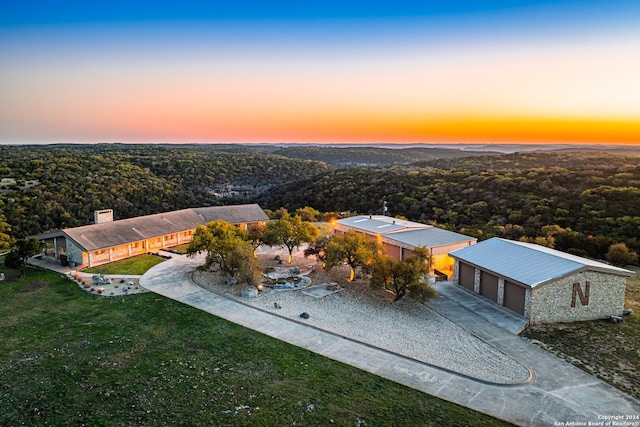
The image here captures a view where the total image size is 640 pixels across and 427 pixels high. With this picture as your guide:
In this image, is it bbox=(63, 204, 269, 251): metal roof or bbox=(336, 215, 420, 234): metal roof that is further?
bbox=(336, 215, 420, 234): metal roof

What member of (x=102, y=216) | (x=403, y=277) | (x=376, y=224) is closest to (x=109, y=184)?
(x=102, y=216)

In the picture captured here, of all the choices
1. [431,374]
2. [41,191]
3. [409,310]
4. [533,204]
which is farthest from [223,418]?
[41,191]

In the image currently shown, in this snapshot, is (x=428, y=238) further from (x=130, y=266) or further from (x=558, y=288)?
(x=130, y=266)

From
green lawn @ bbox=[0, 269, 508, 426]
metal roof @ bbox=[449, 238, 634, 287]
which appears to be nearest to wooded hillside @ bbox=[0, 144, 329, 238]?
green lawn @ bbox=[0, 269, 508, 426]

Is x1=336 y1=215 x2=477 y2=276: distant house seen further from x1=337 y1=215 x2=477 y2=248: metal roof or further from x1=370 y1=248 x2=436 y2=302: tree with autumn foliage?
x1=370 y1=248 x2=436 y2=302: tree with autumn foliage

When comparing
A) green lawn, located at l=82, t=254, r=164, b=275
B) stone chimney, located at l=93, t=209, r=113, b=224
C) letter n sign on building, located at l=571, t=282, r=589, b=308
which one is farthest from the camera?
stone chimney, located at l=93, t=209, r=113, b=224

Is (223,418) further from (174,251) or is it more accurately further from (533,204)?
(533,204)
